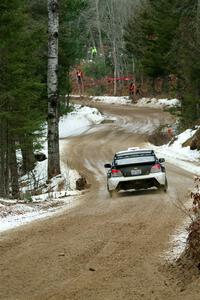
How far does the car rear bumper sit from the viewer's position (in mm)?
16516

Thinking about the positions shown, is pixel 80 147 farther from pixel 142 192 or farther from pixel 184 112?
pixel 142 192

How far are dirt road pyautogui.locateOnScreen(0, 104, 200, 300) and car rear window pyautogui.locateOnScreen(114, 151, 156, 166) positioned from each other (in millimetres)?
1657

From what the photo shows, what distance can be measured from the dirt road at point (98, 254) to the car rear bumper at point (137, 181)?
0.95 meters

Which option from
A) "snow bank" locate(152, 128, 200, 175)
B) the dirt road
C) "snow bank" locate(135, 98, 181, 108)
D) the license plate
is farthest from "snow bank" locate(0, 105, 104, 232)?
"snow bank" locate(135, 98, 181, 108)

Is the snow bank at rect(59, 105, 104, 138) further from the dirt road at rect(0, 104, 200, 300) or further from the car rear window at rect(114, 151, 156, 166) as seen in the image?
the dirt road at rect(0, 104, 200, 300)

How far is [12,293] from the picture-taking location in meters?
6.43

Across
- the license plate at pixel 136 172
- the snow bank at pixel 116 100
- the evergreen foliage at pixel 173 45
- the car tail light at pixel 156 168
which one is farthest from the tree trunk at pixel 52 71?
the snow bank at pixel 116 100

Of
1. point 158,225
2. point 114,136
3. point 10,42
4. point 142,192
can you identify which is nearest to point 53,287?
point 158,225

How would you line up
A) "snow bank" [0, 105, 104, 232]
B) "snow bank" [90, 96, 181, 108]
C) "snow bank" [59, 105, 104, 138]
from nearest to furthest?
"snow bank" [0, 105, 104, 232] → "snow bank" [59, 105, 104, 138] → "snow bank" [90, 96, 181, 108]

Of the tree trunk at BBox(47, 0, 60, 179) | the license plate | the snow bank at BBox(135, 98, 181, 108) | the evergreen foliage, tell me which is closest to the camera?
the license plate

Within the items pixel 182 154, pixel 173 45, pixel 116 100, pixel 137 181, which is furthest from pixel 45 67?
pixel 116 100

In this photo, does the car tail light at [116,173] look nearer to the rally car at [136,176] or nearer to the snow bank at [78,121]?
the rally car at [136,176]

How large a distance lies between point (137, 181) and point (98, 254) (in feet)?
28.5

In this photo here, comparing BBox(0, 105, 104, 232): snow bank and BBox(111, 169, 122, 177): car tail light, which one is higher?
BBox(111, 169, 122, 177): car tail light
